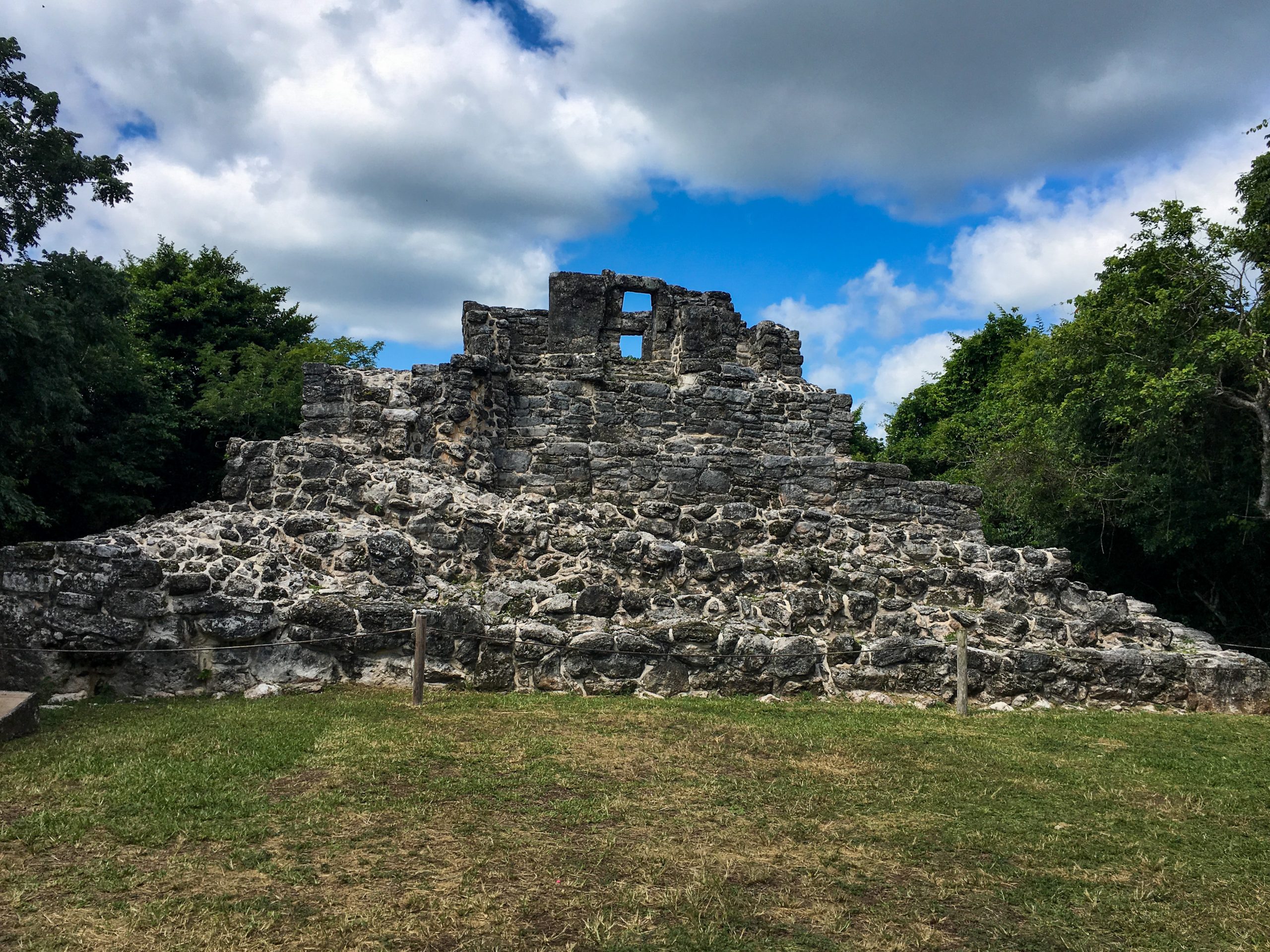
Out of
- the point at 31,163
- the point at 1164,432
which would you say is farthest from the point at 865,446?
the point at 31,163

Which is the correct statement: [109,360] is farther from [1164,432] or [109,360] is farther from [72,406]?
[1164,432]

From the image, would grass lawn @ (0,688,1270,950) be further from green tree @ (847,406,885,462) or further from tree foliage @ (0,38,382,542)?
green tree @ (847,406,885,462)

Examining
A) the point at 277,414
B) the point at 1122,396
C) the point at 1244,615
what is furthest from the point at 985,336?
the point at 277,414

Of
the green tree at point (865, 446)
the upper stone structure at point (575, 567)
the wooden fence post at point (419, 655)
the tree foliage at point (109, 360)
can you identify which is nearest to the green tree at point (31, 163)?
the tree foliage at point (109, 360)

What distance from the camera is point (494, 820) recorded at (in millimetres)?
4898

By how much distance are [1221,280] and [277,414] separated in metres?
17.8

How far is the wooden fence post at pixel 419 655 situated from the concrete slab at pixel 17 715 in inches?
114

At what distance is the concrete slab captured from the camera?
618cm

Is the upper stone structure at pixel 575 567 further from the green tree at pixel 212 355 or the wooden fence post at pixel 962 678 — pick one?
the green tree at pixel 212 355

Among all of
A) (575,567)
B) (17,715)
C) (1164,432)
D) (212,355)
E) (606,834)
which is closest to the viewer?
(606,834)

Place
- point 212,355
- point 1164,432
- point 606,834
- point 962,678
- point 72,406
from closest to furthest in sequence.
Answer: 1. point 606,834
2. point 962,678
3. point 72,406
4. point 1164,432
5. point 212,355

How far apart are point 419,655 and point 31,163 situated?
37.5 ft

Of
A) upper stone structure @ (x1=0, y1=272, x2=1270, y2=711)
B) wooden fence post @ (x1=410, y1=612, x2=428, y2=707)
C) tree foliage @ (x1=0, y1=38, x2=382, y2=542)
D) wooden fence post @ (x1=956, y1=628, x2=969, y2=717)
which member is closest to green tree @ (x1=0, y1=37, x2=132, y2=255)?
tree foliage @ (x1=0, y1=38, x2=382, y2=542)

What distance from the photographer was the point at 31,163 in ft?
44.1
